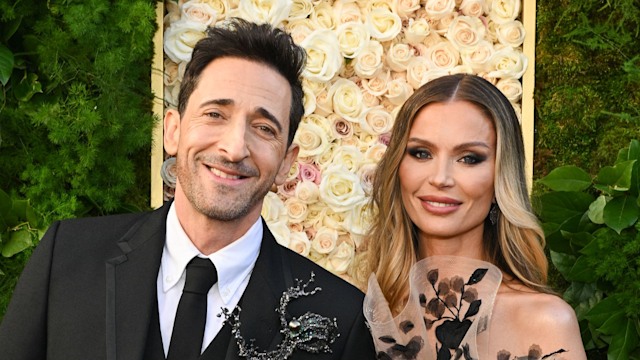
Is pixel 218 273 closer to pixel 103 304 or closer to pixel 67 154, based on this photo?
pixel 103 304

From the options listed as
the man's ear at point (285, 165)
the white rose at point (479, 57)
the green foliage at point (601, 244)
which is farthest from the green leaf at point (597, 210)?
the man's ear at point (285, 165)

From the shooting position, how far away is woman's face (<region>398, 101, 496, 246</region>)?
254cm

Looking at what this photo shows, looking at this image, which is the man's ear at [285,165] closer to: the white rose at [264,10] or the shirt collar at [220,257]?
the shirt collar at [220,257]

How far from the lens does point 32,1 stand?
2664 millimetres

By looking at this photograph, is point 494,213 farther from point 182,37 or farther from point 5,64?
point 5,64

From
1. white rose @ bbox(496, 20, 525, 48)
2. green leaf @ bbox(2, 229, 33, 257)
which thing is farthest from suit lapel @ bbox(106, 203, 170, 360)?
white rose @ bbox(496, 20, 525, 48)

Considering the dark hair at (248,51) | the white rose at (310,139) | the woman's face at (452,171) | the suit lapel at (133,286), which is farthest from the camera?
the white rose at (310,139)

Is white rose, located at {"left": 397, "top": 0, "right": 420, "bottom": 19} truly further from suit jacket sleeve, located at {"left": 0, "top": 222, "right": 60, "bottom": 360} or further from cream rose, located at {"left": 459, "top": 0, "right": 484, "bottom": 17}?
suit jacket sleeve, located at {"left": 0, "top": 222, "right": 60, "bottom": 360}

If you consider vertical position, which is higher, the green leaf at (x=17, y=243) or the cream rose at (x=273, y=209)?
the cream rose at (x=273, y=209)

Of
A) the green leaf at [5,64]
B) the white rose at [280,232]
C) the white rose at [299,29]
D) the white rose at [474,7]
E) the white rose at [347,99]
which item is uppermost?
the white rose at [474,7]

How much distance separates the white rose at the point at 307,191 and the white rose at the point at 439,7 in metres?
0.69

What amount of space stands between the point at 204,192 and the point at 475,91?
923 mm

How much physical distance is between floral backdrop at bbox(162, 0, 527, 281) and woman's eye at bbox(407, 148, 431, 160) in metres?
0.33

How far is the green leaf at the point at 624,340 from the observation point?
2738 mm
